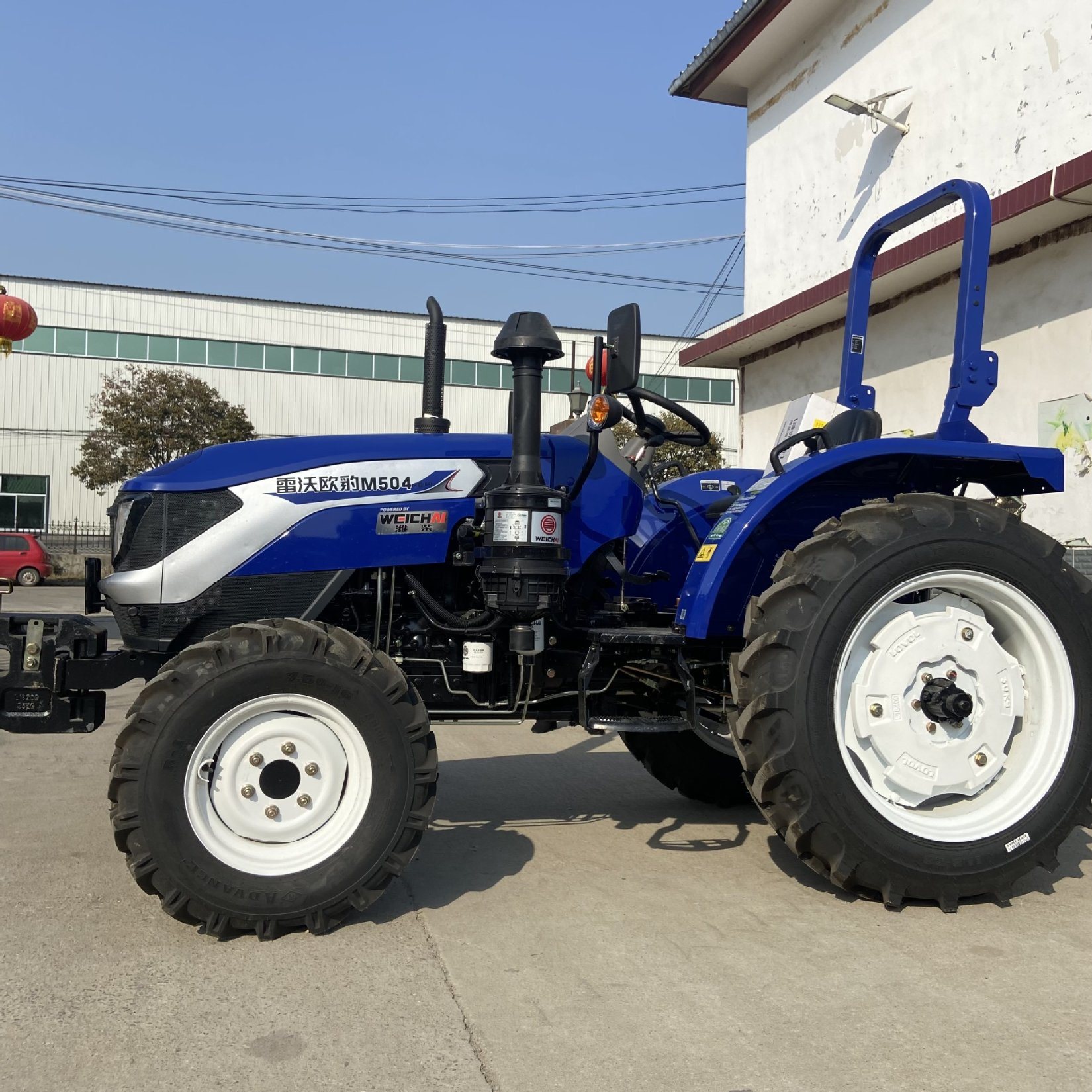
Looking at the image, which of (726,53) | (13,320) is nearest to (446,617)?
(726,53)

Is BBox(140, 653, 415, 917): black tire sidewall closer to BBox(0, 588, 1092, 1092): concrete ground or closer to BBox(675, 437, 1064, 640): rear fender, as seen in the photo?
BBox(0, 588, 1092, 1092): concrete ground

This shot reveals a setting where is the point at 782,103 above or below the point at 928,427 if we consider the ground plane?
above

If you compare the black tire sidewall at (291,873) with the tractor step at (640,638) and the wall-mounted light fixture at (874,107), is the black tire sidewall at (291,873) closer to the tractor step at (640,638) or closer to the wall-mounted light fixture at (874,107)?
the tractor step at (640,638)

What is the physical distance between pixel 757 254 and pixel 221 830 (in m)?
10.4

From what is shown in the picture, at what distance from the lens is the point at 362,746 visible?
3.18m

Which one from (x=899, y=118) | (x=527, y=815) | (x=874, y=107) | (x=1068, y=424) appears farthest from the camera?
(x=874, y=107)

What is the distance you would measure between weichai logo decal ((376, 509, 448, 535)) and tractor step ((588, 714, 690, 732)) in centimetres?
84

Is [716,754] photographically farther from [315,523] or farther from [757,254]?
[757,254]

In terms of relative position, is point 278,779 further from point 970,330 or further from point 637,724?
point 970,330

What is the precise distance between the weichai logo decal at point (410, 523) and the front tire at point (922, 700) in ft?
3.58

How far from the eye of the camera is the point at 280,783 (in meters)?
3.17

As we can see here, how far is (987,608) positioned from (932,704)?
0.43 metres

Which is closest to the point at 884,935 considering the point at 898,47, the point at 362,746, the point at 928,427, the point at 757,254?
the point at 362,746

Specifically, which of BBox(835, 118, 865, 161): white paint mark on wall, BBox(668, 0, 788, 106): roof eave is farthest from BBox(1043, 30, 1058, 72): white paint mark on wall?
BBox(668, 0, 788, 106): roof eave
